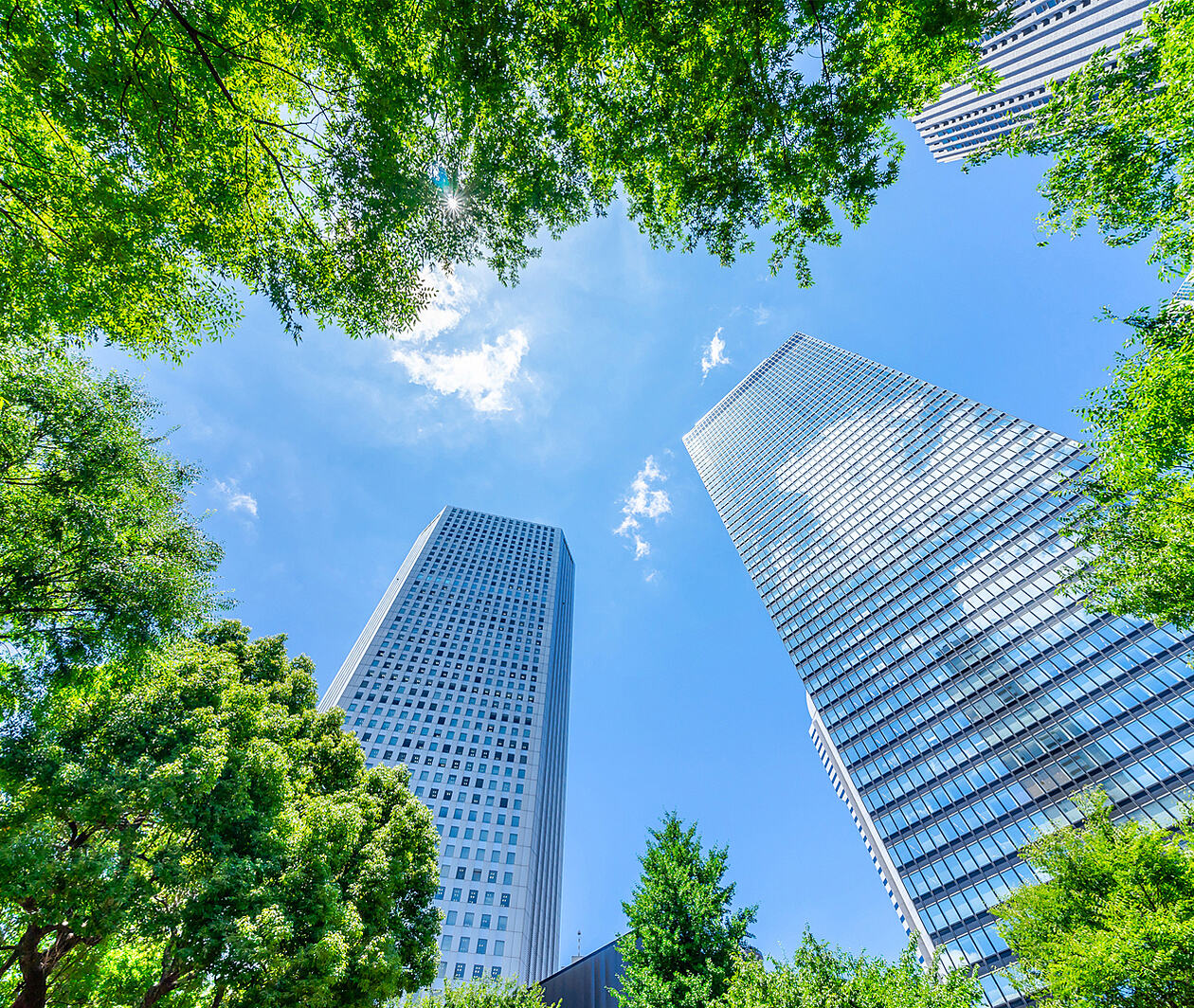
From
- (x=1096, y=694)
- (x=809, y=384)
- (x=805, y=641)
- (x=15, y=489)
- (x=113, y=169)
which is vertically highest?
(x=809, y=384)

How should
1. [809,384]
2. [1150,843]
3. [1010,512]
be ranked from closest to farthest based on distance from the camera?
[1150,843]
[1010,512]
[809,384]

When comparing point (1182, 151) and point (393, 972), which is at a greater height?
point (1182, 151)

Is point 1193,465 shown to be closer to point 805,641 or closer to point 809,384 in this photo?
point 805,641

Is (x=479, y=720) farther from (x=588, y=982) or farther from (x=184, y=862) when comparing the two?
(x=184, y=862)

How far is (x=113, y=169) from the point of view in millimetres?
7207

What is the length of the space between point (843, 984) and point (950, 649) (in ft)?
179

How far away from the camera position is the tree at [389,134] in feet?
22.3

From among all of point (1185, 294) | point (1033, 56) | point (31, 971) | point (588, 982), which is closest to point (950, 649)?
point (588, 982)

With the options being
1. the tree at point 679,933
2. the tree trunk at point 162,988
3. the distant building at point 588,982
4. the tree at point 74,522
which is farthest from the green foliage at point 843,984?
the tree at point 74,522

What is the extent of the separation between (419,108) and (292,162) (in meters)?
2.50

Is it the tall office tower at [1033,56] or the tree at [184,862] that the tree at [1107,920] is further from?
the tall office tower at [1033,56]

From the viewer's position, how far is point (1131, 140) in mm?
9289

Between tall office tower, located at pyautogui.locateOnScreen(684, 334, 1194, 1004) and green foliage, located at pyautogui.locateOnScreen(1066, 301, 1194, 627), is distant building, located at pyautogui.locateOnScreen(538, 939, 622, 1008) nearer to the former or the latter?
green foliage, located at pyautogui.locateOnScreen(1066, 301, 1194, 627)

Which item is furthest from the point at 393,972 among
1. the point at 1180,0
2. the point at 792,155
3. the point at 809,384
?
the point at 809,384
